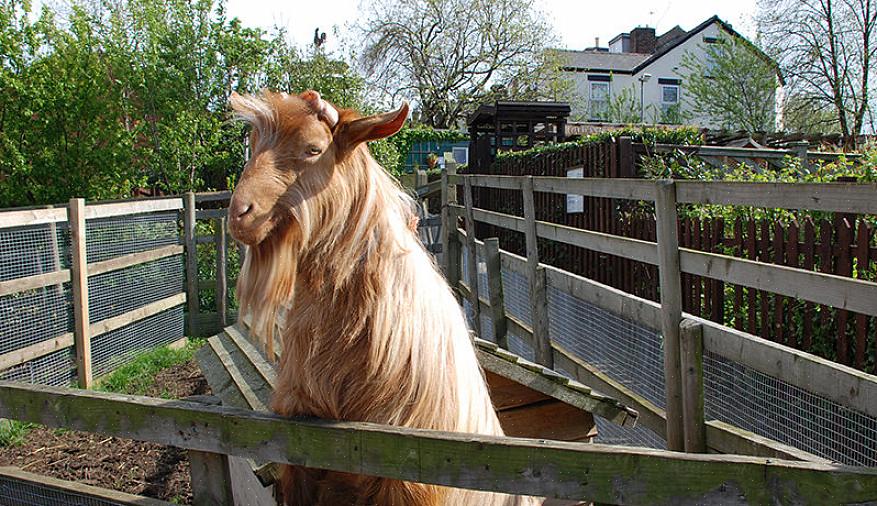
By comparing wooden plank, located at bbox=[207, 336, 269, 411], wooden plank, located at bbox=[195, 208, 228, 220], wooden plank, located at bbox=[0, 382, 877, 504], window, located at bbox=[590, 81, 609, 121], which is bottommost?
wooden plank, located at bbox=[207, 336, 269, 411]

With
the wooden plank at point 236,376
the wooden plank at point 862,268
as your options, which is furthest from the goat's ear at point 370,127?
the wooden plank at point 862,268

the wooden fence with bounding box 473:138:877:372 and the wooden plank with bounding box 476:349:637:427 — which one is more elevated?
the wooden fence with bounding box 473:138:877:372

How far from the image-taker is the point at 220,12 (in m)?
12.3

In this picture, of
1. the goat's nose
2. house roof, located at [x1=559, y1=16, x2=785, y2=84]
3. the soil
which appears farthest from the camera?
house roof, located at [x1=559, y1=16, x2=785, y2=84]

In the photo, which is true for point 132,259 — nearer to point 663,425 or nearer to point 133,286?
point 133,286

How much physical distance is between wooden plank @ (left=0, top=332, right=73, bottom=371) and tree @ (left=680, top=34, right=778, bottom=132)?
27.4 meters

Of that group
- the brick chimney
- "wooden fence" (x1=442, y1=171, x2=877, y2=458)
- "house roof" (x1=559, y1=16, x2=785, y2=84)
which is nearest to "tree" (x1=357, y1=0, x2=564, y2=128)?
"house roof" (x1=559, y1=16, x2=785, y2=84)

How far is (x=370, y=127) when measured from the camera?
7.06ft

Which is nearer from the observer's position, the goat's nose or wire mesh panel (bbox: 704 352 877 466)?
the goat's nose

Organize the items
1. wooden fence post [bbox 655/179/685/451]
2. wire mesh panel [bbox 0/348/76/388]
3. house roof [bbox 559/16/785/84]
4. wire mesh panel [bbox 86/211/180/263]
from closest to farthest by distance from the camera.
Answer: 1. wooden fence post [bbox 655/179/685/451]
2. wire mesh panel [bbox 0/348/76/388]
3. wire mesh panel [bbox 86/211/180/263]
4. house roof [bbox 559/16/785/84]

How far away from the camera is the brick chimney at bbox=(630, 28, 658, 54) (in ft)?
165

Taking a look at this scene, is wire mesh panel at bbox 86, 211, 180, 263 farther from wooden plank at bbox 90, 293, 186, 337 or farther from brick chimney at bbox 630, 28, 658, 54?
brick chimney at bbox 630, 28, 658, 54

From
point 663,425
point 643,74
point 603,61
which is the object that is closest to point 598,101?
point 643,74

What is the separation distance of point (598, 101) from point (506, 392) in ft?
131
